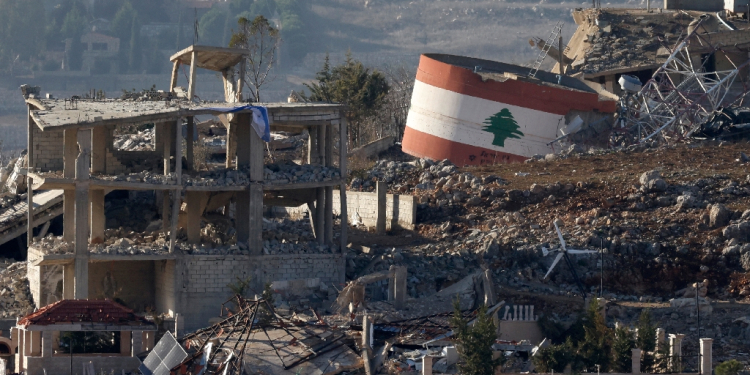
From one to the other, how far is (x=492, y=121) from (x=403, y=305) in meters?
18.2

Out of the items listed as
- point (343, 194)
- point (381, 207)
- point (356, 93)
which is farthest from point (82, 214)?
point (356, 93)

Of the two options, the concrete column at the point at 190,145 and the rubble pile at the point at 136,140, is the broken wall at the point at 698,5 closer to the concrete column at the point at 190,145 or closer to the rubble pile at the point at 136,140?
the rubble pile at the point at 136,140

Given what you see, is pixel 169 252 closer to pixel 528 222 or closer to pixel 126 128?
pixel 528 222

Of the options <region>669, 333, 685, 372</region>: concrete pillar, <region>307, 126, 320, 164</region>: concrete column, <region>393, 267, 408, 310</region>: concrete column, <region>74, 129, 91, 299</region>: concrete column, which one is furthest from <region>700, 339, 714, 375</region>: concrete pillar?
<region>74, 129, 91, 299</region>: concrete column

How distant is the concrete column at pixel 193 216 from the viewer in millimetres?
35000

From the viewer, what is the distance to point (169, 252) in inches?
1328

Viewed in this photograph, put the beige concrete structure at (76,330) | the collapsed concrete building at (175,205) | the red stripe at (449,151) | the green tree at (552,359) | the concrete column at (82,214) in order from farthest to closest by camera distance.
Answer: the red stripe at (449,151) < the collapsed concrete building at (175,205) < the concrete column at (82,214) < the beige concrete structure at (76,330) < the green tree at (552,359)

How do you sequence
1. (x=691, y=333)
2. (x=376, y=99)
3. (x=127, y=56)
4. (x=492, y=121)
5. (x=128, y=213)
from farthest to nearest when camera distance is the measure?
(x=127, y=56) → (x=376, y=99) → (x=492, y=121) → (x=128, y=213) → (x=691, y=333)

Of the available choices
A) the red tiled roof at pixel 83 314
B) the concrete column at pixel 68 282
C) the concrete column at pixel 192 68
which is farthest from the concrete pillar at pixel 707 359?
the concrete column at pixel 192 68

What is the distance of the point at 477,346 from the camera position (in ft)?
86.3

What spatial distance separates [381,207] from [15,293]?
29.1 feet

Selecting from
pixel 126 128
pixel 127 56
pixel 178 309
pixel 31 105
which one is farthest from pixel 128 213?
pixel 127 56

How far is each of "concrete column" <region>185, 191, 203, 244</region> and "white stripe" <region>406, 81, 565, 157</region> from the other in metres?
15.7

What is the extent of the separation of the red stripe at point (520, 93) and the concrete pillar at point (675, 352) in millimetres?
20218
